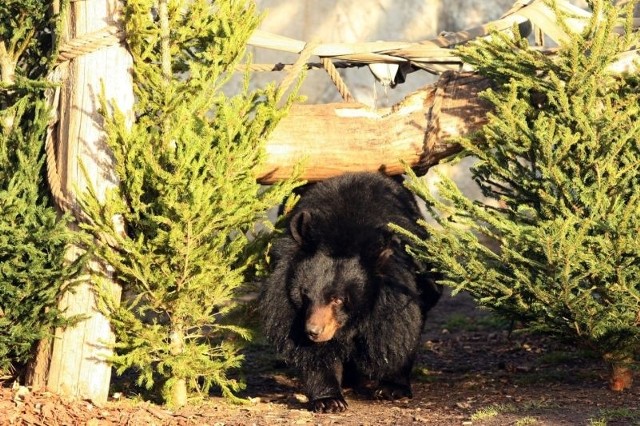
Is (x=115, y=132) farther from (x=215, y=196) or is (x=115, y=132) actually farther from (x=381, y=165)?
(x=381, y=165)

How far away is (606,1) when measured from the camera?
5840 millimetres

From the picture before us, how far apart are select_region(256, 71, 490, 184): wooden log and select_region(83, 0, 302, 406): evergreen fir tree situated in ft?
1.74

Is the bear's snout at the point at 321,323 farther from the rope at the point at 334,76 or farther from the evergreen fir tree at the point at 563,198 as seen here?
the rope at the point at 334,76

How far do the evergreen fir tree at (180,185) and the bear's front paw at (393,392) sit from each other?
4.05ft

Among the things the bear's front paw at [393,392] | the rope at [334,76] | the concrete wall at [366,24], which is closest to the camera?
the bear's front paw at [393,392]

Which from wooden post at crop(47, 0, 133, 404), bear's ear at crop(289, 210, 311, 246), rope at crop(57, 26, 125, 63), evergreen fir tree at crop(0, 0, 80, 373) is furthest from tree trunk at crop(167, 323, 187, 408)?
rope at crop(57, 26, 125, 63)

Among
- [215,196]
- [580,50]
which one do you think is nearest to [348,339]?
[215,196]

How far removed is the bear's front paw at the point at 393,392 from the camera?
696cm

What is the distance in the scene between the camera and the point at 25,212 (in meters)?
5.89

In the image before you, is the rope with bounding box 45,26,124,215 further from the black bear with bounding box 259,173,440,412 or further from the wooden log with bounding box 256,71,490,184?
the black bear with bounding box 259,173,440,412

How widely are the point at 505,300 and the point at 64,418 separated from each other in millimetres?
2717

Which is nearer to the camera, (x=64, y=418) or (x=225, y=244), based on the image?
(x=64, y=418)

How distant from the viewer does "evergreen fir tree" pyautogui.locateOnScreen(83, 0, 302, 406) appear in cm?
579

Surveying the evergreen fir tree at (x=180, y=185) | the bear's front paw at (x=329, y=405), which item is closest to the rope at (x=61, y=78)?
the evergreen fir tree at (x=180, y=185)
